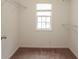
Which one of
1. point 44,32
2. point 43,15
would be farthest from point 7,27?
point 43,15

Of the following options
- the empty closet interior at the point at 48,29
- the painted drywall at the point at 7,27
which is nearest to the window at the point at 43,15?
the empty closet interior at the point at 48,29

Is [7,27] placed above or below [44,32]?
above

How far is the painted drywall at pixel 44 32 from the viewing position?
22.5 feet

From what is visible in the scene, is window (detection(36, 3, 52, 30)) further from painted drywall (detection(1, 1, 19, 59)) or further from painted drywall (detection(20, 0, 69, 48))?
painted drywall (detection(1, 1, 19, 59))

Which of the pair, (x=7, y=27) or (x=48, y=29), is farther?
(x=48, y=29)

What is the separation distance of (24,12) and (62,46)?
7.81 ft

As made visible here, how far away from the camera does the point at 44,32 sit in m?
6.93

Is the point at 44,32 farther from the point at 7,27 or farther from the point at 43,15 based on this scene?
the point at 7,27

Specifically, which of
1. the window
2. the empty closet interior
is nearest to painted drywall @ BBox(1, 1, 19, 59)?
the empty closet interior

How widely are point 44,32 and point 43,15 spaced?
81 centimetres

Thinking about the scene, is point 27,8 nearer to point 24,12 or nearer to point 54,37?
point 24,12

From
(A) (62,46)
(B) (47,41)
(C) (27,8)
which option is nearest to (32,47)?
(B) (47,41)

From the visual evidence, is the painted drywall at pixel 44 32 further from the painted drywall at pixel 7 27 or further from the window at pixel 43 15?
the painted drywall at pixel 7 27

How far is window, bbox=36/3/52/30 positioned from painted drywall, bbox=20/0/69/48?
179 mm
